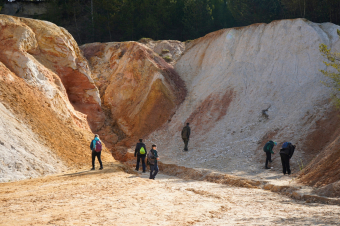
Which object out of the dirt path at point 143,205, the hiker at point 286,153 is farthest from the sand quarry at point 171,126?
the hiker at point 286,153

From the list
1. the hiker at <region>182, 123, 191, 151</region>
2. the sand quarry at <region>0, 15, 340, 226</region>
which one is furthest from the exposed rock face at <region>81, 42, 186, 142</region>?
the hiker at <region>182, 123, 191, 151</region>

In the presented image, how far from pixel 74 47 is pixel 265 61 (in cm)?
1326

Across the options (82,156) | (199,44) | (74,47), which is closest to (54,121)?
(82,156)

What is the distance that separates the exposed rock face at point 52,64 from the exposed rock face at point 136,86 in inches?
89.6

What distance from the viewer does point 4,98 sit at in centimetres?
1570

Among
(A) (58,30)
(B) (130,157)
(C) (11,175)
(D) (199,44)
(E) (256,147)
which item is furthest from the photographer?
(D) (199,44)

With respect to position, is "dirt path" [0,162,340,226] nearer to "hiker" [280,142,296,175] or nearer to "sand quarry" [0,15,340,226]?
"sand quarry" [0,15,340,226]

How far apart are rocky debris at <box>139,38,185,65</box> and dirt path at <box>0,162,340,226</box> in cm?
2035

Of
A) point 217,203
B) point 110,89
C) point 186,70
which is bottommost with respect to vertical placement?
point 217,203

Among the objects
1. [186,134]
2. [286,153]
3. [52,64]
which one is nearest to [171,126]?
[186,134]

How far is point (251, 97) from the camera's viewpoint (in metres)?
21.6

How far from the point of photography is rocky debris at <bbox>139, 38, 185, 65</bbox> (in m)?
30.8

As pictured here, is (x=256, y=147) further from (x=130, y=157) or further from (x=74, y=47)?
(x=74, y=47)

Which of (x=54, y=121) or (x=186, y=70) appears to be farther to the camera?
(x=186, y=70)
